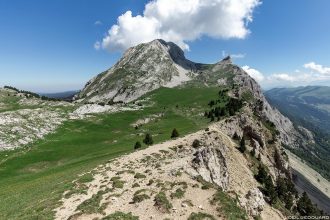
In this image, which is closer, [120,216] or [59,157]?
[120,216]

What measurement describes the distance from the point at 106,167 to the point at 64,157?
39.2m

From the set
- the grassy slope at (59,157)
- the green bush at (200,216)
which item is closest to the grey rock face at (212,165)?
the grassy slope at (59,157)

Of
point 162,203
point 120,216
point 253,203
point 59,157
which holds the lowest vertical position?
point 59,157

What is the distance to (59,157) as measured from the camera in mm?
89562

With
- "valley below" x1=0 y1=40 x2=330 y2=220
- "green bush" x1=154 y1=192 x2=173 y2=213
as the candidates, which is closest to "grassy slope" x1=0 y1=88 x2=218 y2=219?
"valley below" x1=0 y1=40 x2=330 y2=220

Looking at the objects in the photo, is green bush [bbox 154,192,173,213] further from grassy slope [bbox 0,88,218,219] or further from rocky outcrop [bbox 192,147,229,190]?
rocky outcrop [bbox 192,147,229,190]

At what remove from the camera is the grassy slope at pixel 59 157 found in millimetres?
40594

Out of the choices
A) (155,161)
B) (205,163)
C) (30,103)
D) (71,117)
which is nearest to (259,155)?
(205,163)

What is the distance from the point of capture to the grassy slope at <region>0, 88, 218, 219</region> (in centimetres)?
4059

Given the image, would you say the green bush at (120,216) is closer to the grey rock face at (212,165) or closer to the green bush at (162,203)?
the green bush at (162,203)

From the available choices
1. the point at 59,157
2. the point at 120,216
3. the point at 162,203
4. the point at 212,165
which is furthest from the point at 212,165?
the point at 59,157

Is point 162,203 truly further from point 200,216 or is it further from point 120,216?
point 120,216

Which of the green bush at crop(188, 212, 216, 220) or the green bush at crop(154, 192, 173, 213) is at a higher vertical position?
the green bush at crop(154, 192, 173, 213)

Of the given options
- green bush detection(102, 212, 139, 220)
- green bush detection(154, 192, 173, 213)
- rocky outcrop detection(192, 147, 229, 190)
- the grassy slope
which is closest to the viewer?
green bush detection(102, 212, 139, 220)
